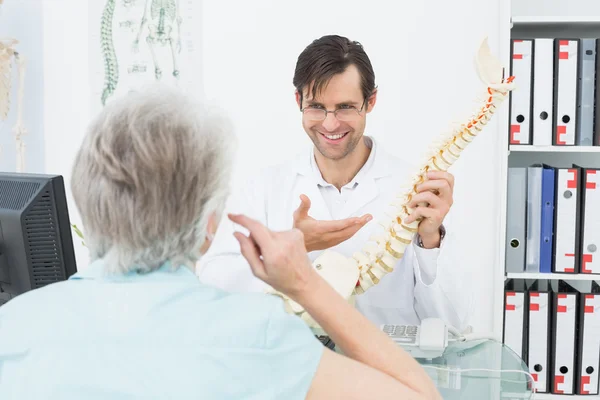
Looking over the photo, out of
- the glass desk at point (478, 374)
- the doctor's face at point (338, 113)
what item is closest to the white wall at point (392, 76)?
the doctor's face at point (338, 113)

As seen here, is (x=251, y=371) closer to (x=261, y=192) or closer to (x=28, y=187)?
(x=28, y=187)

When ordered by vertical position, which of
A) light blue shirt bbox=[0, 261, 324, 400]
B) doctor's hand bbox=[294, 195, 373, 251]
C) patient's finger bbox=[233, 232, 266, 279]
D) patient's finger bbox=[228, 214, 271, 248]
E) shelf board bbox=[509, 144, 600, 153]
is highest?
shelf board bbox=[509, 144, 600, 153]

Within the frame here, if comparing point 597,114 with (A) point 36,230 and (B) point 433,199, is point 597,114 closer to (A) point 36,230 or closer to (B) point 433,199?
(B) point 433,199

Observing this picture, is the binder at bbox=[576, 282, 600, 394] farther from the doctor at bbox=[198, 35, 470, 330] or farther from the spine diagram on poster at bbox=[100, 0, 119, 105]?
the spine diagram on poster at bbox=[100, 0, 119, 105]

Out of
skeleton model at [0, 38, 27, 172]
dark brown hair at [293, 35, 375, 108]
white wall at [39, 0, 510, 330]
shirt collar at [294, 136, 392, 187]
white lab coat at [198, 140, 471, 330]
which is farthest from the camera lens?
skeleton model at [0, 38, 27, 172]

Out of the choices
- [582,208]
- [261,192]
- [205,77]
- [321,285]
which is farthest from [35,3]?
[321,285]

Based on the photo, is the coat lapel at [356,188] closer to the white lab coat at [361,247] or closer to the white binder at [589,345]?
the white lab coat at [361,247]

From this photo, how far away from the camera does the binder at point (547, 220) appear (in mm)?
2471

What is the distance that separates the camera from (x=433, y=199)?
1.48 meters

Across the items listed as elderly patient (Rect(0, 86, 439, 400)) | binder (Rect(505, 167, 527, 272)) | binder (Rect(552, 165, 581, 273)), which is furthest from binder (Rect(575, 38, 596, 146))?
elderly patient (Rect(0, 86, 439, 400))

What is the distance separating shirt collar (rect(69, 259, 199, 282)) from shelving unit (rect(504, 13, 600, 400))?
Result: 1.79 metres

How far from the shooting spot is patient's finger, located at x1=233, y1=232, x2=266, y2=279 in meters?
0.91

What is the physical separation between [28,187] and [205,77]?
5.99 feet

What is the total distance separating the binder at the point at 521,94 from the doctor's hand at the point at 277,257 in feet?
5.73
